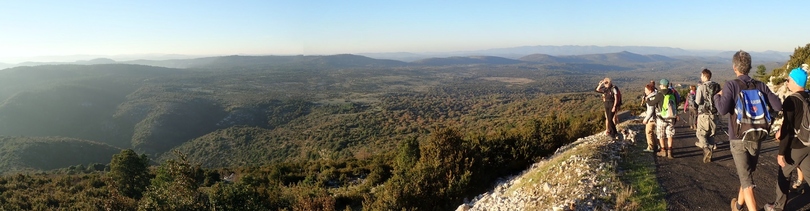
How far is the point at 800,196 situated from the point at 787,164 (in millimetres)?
1484

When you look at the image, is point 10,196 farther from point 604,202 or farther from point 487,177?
point 604,202

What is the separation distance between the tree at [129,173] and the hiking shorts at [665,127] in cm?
2059

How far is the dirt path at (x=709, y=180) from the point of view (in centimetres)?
495

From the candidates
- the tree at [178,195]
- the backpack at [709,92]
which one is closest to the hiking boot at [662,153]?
the backpack at [709,92]

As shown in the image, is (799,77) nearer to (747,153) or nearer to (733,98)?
(733,98)

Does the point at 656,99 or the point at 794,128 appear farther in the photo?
the point at 656,99

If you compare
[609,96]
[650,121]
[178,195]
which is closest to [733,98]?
[650,121]

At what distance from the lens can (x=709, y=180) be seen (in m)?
5.86

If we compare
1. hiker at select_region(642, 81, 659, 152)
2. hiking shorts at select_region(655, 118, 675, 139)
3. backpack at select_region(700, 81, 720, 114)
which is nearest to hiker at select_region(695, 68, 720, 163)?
backpack at select_region(700, 81, 720, 114)

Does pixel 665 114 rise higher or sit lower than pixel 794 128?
lower

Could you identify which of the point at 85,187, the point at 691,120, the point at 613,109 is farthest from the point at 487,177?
the point at 85,187

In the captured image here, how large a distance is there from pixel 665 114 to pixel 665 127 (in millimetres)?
249

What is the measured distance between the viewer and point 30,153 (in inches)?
1816

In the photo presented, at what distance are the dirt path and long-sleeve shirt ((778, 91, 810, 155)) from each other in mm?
1402
